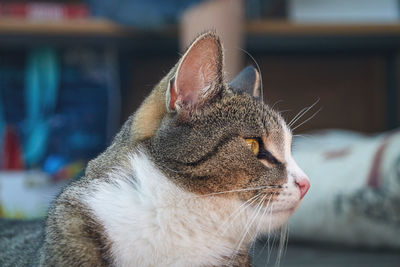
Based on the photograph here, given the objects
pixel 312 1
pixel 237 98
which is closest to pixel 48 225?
pixel 237 98

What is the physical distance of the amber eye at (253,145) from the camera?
100cm

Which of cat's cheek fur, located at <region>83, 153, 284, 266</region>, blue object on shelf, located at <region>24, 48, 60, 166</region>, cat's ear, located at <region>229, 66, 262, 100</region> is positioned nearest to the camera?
cat's cheek fur, located at <region>83, 153, 284, 266</region>

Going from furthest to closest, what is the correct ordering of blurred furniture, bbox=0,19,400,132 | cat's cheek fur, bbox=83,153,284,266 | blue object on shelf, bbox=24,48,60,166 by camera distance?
blurred furniture, bbox=0,19,400,132 → blue object on shelf, bbox=24,48,60,166 → cat's cheek fur, bbox=83,153,284,266

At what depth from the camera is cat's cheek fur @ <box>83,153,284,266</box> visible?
912 millimetres

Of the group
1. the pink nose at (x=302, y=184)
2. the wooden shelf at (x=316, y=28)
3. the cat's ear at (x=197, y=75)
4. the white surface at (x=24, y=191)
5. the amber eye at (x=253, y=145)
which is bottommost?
the white surface at (x=24, y=191)

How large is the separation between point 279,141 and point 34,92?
1.74m

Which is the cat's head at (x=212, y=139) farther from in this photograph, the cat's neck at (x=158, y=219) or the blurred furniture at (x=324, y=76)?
the blurred furniture at (x=324, y=76)

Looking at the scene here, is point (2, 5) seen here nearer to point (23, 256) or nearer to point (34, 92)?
point (34, 92)

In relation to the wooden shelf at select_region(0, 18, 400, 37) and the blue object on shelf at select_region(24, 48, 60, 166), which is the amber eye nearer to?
the wooden shelf at select_region(0, 18, 400, 37)

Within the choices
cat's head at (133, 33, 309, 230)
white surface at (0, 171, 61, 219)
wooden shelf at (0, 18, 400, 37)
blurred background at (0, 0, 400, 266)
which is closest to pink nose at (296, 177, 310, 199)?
cat's head at (133, 33, 309, 230)

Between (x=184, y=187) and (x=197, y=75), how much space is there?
211mm

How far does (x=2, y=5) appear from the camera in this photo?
255cm

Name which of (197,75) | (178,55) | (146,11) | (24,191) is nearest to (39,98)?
(24,191)

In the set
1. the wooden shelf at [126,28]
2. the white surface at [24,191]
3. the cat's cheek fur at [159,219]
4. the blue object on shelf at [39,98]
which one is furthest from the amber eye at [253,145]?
the blue object on shelf at [39,98]
